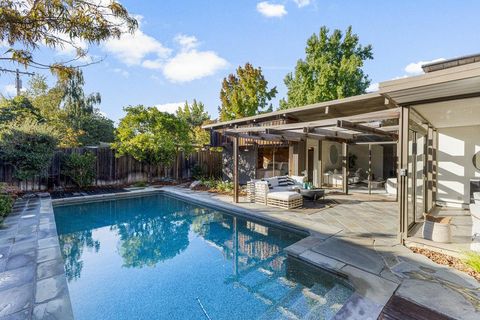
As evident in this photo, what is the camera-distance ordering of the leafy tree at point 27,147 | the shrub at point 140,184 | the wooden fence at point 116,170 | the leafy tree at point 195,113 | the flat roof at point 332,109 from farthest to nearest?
the leafy tree at point 195,113 → the shrub at point 140,184 → the wooden fence at point 116,170 → the leafy tree at point 27,147 → the flat roof at point 332,109

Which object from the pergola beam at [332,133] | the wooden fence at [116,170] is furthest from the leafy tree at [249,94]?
the pergola beam at [332,133]

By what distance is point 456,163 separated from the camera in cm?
782

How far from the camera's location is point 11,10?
3.83m

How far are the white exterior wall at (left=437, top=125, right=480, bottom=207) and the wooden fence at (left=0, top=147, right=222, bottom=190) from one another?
12187 millimetres

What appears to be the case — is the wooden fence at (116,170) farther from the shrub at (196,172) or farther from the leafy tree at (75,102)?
the leafy tree at (75,102)

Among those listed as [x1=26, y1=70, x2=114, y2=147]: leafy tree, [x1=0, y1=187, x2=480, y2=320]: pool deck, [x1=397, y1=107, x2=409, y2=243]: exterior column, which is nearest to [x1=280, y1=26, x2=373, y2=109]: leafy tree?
[x1=0, y1=187, x2=480, y2=320]: pool deck

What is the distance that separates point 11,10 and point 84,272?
15.7ft

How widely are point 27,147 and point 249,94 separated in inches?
608

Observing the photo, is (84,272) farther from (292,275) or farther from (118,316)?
(292,275)

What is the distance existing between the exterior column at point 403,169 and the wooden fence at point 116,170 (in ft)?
40.9

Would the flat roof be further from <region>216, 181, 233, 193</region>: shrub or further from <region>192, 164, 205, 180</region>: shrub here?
<region>192, 164, 205, 180</region>: shrub

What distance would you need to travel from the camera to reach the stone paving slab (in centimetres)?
288

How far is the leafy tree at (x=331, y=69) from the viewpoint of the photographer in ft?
67.9

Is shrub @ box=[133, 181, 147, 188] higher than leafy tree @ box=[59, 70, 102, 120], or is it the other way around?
leafy tree @ box=[59, 70, 102, 120]
